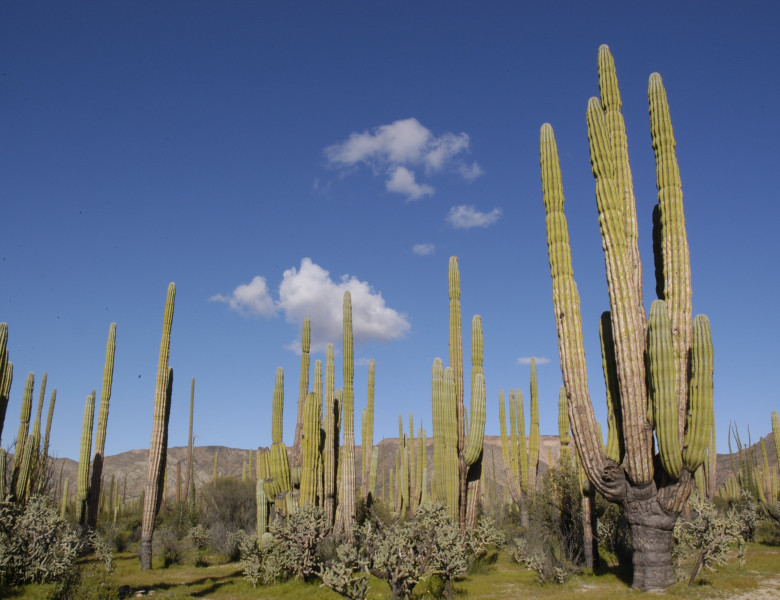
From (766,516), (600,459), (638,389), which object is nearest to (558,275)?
(638,389)

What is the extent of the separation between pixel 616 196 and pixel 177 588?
12181 mm

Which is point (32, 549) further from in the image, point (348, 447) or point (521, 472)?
point (521, 472)

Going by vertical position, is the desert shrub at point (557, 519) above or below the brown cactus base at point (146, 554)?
above

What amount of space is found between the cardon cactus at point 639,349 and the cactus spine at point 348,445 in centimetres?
714

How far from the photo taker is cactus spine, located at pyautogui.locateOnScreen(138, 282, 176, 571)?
48.7 feet

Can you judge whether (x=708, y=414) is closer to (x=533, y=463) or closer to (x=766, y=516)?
(x=533, y=463)

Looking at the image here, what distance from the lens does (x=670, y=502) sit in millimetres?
9648

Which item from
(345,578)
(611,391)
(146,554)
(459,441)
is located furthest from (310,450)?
(611,391)

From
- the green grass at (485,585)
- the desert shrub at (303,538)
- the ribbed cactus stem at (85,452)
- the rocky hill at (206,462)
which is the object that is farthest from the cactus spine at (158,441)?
the rocky hill at (206,462)

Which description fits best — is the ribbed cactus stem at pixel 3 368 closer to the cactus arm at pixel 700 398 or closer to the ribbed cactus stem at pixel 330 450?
the ribbed cactus stem at pixel 330 450

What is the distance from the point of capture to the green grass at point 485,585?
33.4ft

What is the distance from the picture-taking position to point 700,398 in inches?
359

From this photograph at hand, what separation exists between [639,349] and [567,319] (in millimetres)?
1297

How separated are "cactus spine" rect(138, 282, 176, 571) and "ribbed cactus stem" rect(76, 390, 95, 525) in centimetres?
244
